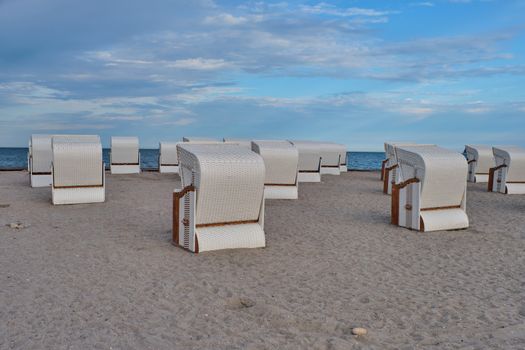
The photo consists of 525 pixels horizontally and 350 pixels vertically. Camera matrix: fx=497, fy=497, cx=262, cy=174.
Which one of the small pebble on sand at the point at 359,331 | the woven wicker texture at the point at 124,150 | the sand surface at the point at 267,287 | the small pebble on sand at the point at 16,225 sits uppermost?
the woven wicker texture at the point at 124,150

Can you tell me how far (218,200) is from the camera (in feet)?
26.1

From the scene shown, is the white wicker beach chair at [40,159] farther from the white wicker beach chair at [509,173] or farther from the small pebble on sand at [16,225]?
the white wicker beach chair at [509,173]

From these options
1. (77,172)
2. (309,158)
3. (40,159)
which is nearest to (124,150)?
(40,159)

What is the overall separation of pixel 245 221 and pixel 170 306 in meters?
3.09

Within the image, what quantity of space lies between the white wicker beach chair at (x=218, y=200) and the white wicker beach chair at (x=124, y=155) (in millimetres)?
14454

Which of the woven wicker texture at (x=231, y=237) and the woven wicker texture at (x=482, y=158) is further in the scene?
the woven wicker texture at (x=482, y=158)

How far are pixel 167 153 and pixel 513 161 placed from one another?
14.4 metres

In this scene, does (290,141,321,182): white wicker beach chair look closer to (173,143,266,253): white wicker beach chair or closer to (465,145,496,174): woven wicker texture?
(465,145,496,174): woven wicker texture

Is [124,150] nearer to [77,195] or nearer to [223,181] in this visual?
[77,195]

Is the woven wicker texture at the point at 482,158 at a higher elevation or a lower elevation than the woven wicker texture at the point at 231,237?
higher

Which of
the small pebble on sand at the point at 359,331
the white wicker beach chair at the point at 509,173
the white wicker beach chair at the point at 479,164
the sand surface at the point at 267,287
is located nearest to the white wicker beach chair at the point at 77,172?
the sand surface at the point at 267,287

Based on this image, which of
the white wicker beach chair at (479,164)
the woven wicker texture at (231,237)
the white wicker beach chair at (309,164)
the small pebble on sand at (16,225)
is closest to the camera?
the woven wicker texture at (231,237)

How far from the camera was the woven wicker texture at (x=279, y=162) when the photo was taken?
1416 cm

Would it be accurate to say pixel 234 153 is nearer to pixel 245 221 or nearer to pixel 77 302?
pixel 245 221
